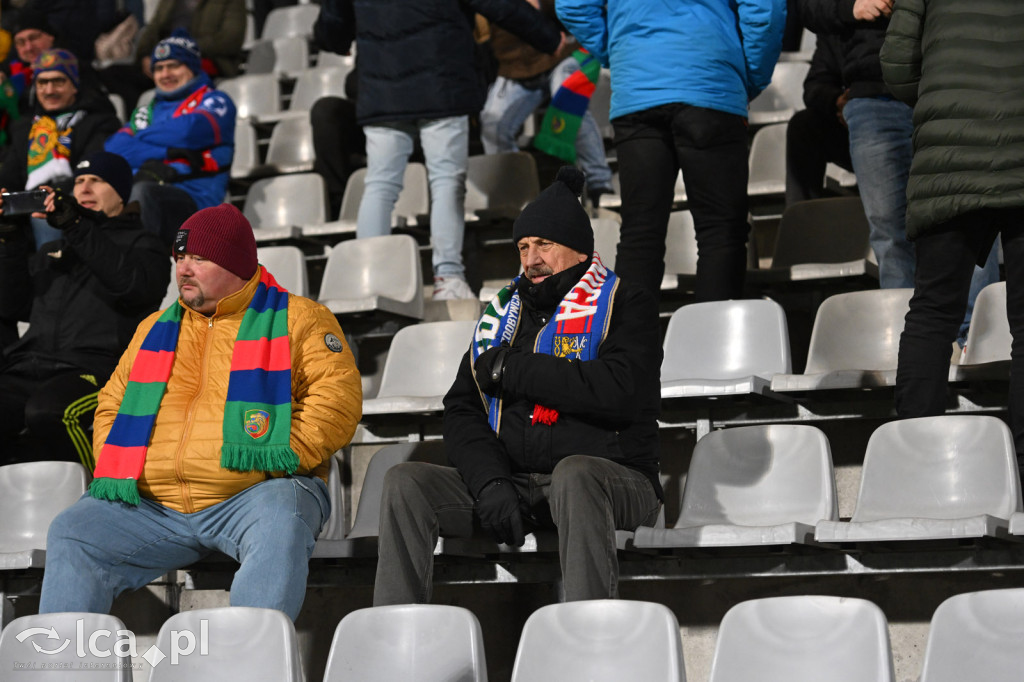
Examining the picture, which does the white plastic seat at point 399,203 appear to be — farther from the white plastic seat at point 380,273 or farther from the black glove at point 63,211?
the black glove at point 63,211

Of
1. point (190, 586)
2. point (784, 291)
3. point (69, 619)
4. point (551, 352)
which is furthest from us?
point (784, 291)

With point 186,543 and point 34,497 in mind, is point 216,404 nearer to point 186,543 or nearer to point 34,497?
point 186,543

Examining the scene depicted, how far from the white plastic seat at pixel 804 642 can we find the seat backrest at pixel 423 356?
1.85m

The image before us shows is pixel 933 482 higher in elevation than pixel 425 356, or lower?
lower

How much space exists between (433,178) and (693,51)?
1129 millimetres

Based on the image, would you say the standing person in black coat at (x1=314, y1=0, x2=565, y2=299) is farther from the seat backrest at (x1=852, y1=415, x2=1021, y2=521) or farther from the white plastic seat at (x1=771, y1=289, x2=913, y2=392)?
the seat backrest at (x1=852, y1=415, x2=1021, y2=521)

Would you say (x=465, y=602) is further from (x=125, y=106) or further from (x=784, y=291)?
(x=125, y=106)

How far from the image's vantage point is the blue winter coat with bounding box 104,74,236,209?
5.17 m

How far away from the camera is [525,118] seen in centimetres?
562

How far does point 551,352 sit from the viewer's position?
3.18 meters

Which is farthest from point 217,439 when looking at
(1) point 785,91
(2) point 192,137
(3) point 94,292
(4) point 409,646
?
(1) point 785,91

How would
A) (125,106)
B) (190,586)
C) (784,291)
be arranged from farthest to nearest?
(125,106)
(784,291)
(190,586)

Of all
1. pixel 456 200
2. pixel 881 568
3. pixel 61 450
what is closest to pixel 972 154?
pixel 881 568

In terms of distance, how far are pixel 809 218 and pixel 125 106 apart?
422 centimetres
